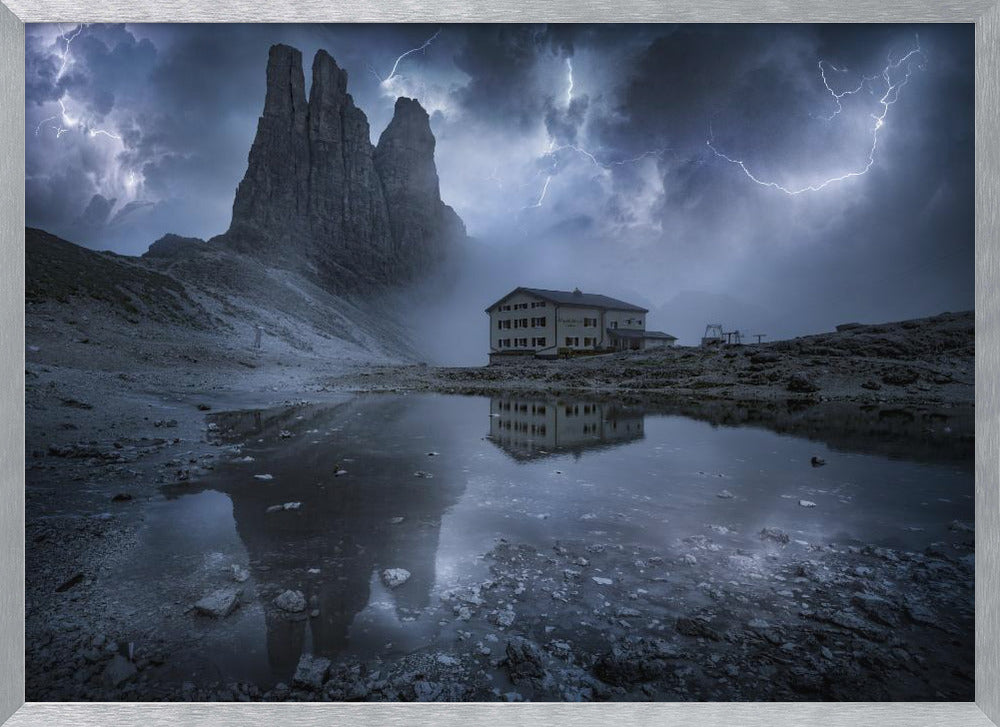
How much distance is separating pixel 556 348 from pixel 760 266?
621 cm

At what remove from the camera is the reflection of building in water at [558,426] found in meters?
4.56

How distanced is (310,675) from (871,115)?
519 centimetres

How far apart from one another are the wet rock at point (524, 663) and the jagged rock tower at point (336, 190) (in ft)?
13.6

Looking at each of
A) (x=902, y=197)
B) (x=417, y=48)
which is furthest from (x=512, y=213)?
(x=902, y=197)

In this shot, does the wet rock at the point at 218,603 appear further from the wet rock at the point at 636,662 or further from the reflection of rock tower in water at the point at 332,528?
the wet rock at the point at 636,662

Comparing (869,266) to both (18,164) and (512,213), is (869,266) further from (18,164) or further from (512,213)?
(18,164)

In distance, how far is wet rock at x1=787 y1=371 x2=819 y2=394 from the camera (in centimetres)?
830

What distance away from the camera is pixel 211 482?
9.92 feet

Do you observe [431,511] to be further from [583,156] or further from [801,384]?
[801,384]

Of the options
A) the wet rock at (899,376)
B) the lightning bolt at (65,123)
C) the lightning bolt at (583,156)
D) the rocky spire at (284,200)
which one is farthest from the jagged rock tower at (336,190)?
the wet rock at (899,376)

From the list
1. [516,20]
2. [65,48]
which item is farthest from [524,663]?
[65,48]

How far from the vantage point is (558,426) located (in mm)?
5668

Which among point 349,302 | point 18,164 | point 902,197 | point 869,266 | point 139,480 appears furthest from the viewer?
point 349,302

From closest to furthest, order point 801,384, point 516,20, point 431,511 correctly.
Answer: point 516,20 < point 431,511 < point 801,384
